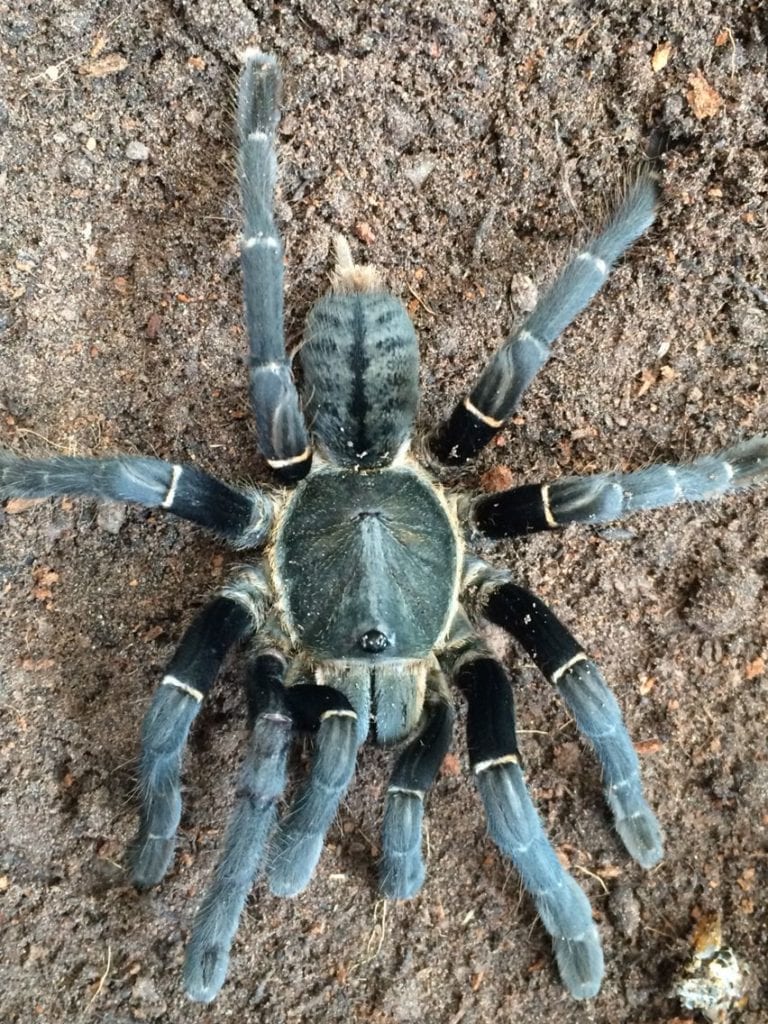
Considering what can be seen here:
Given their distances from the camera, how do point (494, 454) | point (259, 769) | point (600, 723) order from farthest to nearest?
point (494, 454), point (600, 723), point (259, 769)

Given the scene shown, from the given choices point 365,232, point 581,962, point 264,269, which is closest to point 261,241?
point 264,269

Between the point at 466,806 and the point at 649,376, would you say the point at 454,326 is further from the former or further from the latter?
the point at 466,806

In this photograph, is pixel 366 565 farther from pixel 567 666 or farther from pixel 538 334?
pixel 538 334

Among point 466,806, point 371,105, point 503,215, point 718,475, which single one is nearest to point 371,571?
point 466,806

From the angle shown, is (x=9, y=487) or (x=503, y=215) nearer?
(x=9, y=487)

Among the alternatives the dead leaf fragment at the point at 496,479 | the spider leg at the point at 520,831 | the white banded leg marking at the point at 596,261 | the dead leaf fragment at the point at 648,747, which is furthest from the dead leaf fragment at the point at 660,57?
the dead leaf fragment at the point at 648,747
